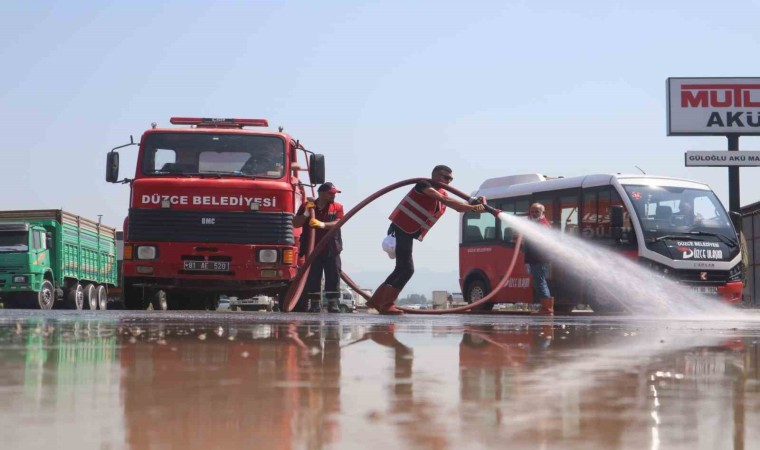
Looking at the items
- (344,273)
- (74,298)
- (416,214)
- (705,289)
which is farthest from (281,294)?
(74,298)

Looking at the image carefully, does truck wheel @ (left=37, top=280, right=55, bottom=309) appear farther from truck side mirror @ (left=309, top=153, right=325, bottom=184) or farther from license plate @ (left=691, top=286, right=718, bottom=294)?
license plate @ (left=691, top=286, right=718, bottom=294)

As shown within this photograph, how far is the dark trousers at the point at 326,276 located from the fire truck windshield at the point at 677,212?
23.2 ft

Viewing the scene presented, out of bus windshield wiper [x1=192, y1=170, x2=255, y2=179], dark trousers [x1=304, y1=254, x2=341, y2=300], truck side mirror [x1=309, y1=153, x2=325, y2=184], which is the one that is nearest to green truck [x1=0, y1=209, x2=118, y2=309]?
bus windshield wiper [x1=192, y1=170, x2=255, y2=179]

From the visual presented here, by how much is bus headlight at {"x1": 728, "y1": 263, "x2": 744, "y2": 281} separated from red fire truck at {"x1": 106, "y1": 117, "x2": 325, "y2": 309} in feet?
28.1

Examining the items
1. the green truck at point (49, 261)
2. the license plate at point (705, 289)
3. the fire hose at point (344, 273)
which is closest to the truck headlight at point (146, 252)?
the fire hose at point (344, 273)

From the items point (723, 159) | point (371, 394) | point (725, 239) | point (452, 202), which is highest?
point (723, 159)

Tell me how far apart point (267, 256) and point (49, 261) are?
1365 cm

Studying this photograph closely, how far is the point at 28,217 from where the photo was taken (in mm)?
27922

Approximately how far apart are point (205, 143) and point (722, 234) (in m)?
10.1

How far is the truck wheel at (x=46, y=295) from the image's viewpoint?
26234mm

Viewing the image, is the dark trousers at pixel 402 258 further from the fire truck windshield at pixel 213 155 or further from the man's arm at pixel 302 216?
the fire truck windshield at pixel 213 155

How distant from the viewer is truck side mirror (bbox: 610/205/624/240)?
1889 cm

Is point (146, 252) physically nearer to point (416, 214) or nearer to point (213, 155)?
point (213, 155)

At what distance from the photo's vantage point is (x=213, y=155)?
15.7 meters
